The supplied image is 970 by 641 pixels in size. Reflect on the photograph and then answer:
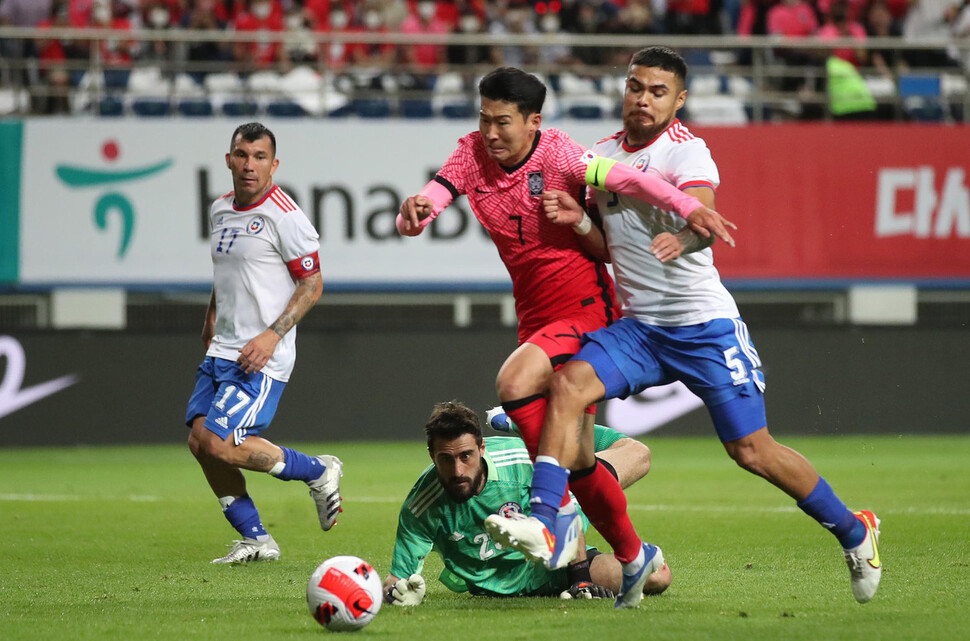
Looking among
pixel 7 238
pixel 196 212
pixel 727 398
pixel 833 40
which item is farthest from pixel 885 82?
pixel 727 398

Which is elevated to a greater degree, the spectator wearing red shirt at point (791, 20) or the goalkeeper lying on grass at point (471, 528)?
the spectator wearing red shirt at point (791, 20)

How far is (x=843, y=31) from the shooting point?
16.5 m

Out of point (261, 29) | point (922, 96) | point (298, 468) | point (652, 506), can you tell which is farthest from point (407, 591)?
point (922, 96)

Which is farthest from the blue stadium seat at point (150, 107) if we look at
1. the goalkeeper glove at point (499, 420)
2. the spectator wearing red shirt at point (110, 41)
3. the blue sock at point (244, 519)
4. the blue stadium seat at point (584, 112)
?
the goalkeeper glove at point (499, 420)

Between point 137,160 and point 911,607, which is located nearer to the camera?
point 911,607

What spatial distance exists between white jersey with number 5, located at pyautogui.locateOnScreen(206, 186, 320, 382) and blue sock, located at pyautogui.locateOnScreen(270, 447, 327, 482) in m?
0.46

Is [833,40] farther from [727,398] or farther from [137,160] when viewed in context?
[727,398]

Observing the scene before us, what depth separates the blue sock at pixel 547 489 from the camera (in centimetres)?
501

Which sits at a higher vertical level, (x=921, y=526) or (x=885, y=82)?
(x=885, y=82)

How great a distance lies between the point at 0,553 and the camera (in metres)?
7.26

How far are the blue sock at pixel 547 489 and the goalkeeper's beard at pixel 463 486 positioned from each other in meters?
0.48

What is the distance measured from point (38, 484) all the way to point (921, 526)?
7.18 meters

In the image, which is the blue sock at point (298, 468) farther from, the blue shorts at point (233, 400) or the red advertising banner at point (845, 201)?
the red advertising banner at point (845, 201)

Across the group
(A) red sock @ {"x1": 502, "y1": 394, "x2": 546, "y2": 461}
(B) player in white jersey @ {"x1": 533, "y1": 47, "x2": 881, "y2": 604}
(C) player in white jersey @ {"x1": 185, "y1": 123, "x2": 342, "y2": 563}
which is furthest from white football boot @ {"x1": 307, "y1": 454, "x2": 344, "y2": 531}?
(B) player in white jersey @ {"x1": 533, "y1": 47, "x2": 881, "y2": 604}
